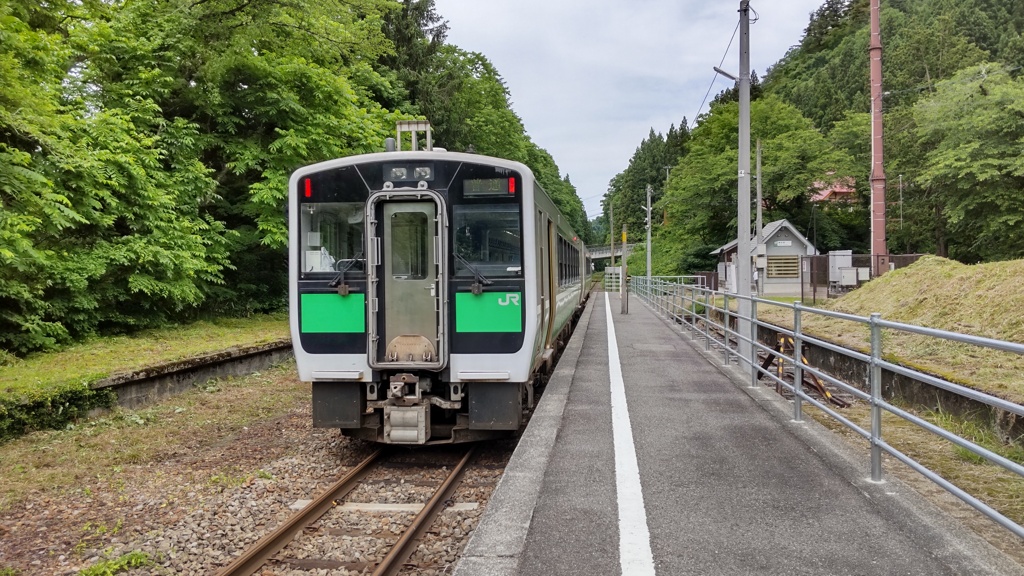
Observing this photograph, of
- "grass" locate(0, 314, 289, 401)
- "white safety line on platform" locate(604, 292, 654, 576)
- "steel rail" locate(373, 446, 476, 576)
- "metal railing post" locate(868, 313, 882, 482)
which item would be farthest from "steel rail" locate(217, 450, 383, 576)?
"grass" locate(0, 314, 289, 401)

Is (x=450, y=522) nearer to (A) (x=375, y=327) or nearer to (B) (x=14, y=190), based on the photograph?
(A) (x=375, y=327)

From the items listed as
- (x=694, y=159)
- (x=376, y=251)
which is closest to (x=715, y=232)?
(x=694, y=159)

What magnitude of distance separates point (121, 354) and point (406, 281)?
7245 millimetres

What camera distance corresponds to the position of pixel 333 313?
20.9 ft

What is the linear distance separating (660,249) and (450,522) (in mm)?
55827

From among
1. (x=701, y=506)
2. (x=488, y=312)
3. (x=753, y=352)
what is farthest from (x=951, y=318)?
(x=701, y=506)

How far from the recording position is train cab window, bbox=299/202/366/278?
21.2ft

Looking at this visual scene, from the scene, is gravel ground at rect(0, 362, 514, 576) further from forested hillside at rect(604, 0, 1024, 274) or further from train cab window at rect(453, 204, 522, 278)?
forested hillside at rect(604, 0, 1024, 274)

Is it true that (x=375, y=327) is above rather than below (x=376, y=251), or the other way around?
below

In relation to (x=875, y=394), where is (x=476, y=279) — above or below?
above

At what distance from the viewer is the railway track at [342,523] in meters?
4.21

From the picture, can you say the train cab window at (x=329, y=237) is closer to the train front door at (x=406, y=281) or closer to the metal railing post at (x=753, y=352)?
the train front door at (x=406, y=281)

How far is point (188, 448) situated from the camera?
734 cm

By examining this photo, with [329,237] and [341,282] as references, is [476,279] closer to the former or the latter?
[341,282]
